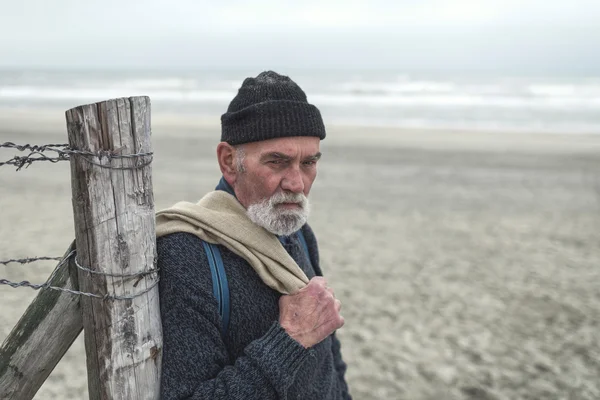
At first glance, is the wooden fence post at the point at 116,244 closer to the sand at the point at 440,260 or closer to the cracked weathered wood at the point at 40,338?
the cracked weathered wood at the point at 40,338

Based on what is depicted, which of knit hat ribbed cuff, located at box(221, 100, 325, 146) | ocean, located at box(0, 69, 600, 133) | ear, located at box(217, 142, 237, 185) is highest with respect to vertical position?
ocean, located at box(0, 69, 600, 133)

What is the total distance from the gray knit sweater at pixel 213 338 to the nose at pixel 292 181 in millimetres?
320

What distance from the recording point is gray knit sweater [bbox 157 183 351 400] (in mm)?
1697

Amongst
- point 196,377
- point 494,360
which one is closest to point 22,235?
point 494,360

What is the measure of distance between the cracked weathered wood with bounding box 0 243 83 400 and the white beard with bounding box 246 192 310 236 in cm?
66

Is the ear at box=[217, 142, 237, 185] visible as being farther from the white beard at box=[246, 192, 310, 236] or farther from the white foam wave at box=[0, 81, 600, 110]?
the white foam wave at box=[0, 81, 600, 110]

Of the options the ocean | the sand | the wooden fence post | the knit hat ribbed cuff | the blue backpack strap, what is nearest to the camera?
the wooden fence post

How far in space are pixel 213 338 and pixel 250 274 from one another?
275 millimetres

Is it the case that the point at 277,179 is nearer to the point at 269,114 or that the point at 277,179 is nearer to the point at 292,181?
the point at 292,181

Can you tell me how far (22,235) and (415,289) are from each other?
18.1ft

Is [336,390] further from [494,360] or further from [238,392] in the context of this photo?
[494,360]

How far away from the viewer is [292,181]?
1969 mm

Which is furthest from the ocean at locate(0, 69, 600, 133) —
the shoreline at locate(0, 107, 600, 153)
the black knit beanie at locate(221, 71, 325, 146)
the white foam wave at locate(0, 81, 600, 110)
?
the black knit beanie at locate(221, 71, 325, 146)

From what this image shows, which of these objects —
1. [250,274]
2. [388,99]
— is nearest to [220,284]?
[250,274]
